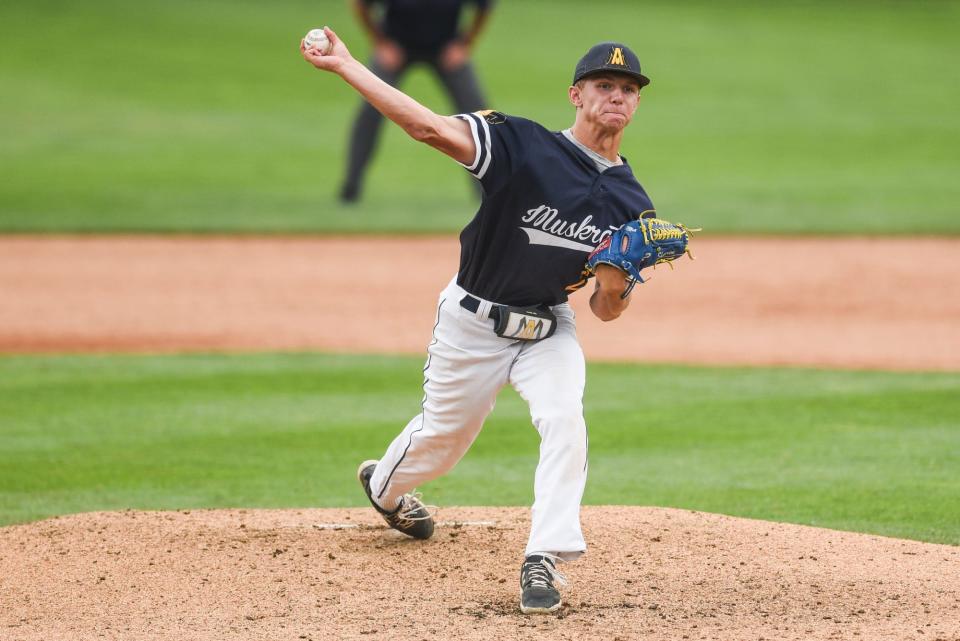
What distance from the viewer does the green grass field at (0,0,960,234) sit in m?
16.0

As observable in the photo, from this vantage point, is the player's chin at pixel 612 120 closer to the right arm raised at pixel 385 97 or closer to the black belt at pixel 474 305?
the right arm raised at pixel 385 97

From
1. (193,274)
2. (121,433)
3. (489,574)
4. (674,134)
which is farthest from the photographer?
(674,134)

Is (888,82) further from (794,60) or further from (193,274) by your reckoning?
(193,274)

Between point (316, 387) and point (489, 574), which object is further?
point (316, 387)

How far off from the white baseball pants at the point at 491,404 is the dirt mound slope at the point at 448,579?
0.32 m

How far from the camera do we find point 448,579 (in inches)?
211

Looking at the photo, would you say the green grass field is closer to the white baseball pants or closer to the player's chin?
the white baseball pants

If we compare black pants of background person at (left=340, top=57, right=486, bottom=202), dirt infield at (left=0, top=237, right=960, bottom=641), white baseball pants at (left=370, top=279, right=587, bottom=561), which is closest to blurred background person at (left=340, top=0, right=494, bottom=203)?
black pants of background person at (left=340, top=57, right=486, bottom=202)

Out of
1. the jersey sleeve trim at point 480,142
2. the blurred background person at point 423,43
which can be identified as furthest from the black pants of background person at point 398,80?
the jersey sleeve trim at point 480,142

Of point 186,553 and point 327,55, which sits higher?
point 327,55

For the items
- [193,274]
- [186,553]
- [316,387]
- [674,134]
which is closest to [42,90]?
[674,134]

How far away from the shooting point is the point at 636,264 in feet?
16.4

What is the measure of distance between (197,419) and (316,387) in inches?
41.3

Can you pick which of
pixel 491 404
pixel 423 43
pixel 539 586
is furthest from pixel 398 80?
pixel 539 586
